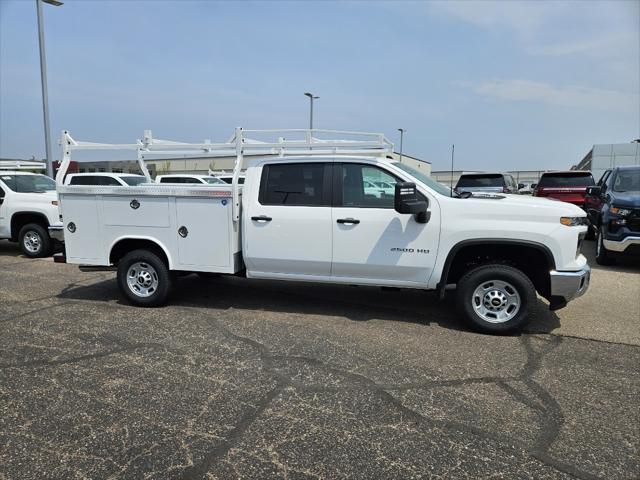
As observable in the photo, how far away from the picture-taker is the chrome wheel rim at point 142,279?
19.7ft

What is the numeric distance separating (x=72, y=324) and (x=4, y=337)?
2.14 ft

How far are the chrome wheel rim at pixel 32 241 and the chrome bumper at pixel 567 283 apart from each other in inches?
379

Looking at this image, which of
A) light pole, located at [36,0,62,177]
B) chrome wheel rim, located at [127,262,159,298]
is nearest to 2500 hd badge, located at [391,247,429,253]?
chrome wheel rim, located at [127,262,159,298]

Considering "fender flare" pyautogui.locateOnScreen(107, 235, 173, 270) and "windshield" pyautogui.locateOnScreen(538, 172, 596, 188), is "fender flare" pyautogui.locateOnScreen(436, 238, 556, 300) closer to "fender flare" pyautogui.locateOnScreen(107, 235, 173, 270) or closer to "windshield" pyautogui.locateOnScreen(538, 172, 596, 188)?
"fender flare" pyautogui.locateOnScreen(107, 235, 173, 270)

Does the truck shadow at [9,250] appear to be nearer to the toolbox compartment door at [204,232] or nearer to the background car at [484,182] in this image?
the toolbox compartment door at [204,232]

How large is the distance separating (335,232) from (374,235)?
0.44m

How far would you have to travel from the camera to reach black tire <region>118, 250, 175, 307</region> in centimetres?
591

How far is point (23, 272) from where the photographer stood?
8.35 meters

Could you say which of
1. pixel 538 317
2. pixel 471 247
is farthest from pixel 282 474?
pixel 538 317

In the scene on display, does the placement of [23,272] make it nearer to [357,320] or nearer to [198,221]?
[198,221]

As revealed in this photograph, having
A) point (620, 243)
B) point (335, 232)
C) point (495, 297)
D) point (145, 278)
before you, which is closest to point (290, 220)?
point (335, 232)

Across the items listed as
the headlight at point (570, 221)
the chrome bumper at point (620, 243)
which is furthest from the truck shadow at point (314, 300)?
the chrome bumper at point (620, 243)

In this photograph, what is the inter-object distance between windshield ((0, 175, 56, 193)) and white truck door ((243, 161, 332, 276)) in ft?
23.1

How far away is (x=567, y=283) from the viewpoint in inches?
188
